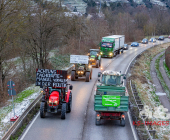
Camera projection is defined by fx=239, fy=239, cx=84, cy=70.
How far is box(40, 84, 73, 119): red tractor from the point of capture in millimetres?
14664

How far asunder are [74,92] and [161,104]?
9.20 metres

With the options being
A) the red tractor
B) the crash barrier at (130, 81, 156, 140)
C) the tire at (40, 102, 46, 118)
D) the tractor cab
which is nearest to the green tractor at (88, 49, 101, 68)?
the crash barrier at (130, 81, 156, 140)

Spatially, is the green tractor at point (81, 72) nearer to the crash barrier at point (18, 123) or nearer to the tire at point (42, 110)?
the crash barrier at point (18, 123)

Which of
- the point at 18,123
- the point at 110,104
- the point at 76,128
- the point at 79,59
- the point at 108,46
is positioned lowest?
the point at 76,128

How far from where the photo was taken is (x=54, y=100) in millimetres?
14562

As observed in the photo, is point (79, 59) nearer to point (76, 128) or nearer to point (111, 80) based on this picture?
point (111, 80)

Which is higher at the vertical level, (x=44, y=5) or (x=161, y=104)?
(x=44, y=5)

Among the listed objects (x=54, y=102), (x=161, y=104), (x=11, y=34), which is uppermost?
(x=11, y=34)

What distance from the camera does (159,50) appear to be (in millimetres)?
59031

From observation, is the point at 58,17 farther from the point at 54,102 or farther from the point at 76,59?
the point at 54,102

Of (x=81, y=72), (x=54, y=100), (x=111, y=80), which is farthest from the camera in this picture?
(x=81, y=72)

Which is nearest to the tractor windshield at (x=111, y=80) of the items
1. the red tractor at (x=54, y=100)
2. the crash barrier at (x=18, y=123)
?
the red tractor at (x=54, y=100)

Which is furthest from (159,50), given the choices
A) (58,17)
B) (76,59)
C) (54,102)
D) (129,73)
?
(54,102)

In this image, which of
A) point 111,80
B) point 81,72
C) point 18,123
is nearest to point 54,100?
point 18,123
